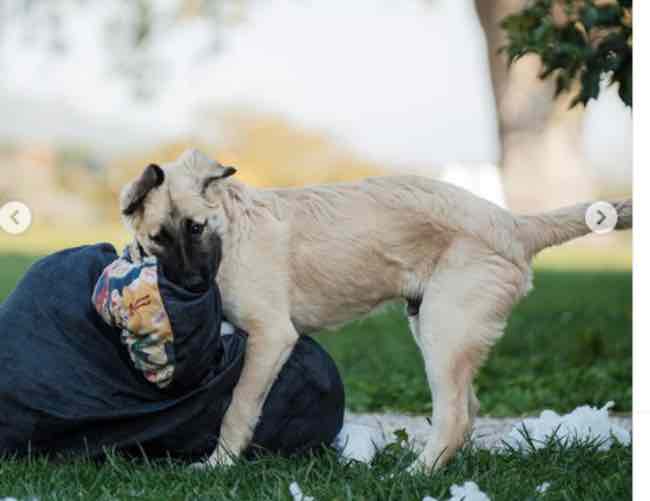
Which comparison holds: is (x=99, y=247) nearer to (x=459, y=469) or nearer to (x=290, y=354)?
(x=290, y=354)

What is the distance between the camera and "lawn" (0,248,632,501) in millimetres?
2955

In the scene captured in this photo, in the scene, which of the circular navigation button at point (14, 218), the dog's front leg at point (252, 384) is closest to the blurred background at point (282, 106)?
the circular navigation button at point (14, 218)

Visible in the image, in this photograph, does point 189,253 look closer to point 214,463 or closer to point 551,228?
point 214,463

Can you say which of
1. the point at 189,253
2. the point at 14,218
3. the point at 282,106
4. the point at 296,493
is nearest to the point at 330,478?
the point at 296,493

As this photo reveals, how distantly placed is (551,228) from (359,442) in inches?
39.5

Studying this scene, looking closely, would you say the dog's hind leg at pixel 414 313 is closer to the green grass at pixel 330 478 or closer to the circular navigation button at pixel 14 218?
the green grass at pixel 330 478

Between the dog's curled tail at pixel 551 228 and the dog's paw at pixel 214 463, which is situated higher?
the dog's curled tail at pixel 551 228

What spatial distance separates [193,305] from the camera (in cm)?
312

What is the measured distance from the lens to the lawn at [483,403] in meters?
2.96

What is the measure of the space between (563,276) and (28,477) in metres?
5.22

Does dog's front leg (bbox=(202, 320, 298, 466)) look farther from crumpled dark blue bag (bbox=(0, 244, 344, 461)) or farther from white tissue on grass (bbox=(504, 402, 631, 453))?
white tissue on grass (bbox=(504, 402, 631, 453))

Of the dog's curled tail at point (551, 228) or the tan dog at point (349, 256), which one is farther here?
the dog's curled tail at point (551, 228)

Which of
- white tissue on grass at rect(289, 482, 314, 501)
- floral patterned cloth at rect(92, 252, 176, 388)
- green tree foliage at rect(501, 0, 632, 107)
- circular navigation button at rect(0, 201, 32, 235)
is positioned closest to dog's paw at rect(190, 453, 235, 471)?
floral patterned cloth at rect(92, 252, 176, 388)
